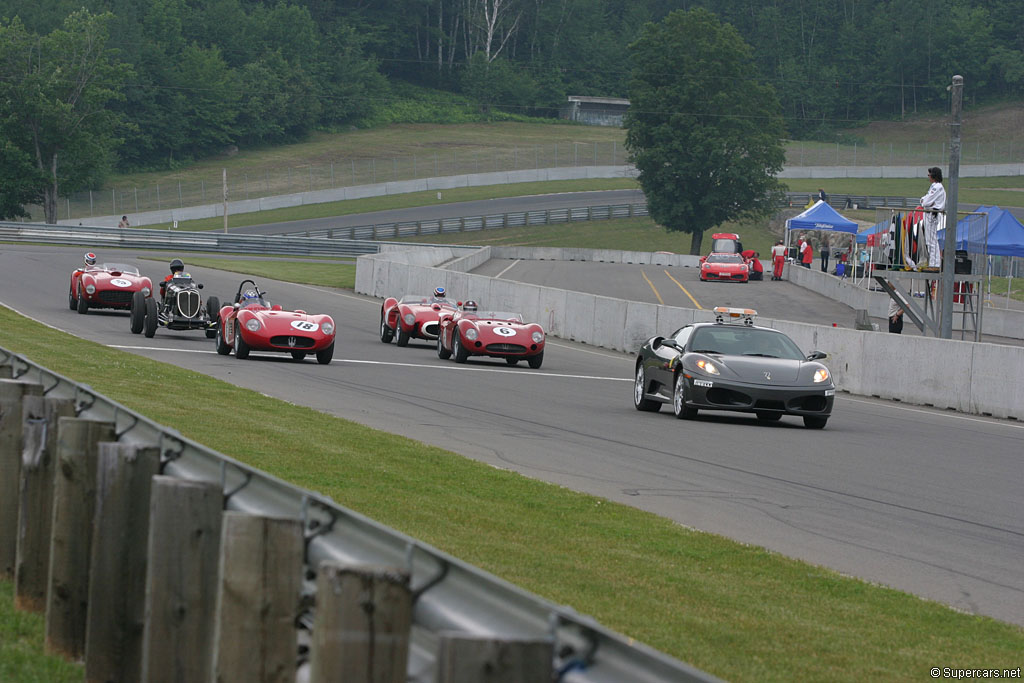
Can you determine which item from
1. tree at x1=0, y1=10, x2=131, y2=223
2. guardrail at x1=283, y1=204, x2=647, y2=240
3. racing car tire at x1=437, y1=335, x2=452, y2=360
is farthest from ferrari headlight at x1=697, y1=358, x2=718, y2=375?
tree at x1=0, y1=10, x2=131, y2=223

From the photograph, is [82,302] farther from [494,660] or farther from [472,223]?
[472,223]

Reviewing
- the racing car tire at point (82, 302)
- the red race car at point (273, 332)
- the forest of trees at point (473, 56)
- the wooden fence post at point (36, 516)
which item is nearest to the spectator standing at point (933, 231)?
the red race car at point (273, 332)

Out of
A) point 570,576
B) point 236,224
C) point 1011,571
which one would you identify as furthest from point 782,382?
point 236,224

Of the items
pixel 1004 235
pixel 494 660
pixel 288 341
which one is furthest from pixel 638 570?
pixel 1004 235

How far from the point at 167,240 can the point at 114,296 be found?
33228mm

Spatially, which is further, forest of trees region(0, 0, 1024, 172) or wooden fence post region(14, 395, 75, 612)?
forest of trees region(0, 0, 1024, 172)

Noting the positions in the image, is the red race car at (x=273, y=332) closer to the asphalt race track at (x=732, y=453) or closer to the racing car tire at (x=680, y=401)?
the asphalt race track at (x=732, y=453)

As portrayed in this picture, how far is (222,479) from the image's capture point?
4.25 meters

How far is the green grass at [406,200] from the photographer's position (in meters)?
86.4

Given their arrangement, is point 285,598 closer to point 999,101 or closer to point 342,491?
point 342,491

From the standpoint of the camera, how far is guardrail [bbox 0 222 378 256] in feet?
199

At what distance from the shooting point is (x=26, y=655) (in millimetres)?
4941

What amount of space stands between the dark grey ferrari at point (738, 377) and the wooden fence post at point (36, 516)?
12318 millimetres

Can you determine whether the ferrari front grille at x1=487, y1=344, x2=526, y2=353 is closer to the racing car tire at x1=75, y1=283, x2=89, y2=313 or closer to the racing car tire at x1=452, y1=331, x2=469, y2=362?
the racing car tire at x1=452, y1=331, x2=469, y2=362
